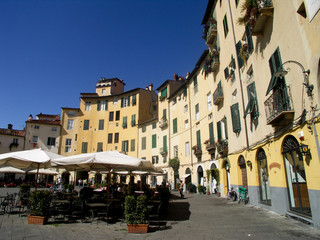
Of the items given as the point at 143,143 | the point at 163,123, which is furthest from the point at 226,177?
the point at 143,143

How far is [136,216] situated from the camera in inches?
274

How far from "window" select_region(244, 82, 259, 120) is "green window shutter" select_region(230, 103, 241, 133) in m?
1.65

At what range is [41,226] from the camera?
23.9 ft

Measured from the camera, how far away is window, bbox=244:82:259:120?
39.6ft

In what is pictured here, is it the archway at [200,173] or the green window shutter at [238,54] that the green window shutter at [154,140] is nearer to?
the archway at [200,173]

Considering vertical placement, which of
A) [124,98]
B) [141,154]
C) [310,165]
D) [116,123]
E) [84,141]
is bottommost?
[310,165]

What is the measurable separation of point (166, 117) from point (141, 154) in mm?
7907

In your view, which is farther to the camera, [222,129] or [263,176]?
[222,129]

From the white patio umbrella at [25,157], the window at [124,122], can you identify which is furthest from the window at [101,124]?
the white patio umbrella at [25,157]

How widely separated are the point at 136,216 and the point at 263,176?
7.93m

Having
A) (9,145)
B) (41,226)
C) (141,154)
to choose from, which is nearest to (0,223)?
(41,226)

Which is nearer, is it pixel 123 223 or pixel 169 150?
pixel 123 223

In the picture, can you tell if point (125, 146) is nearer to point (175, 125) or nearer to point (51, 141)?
point (175, 125)

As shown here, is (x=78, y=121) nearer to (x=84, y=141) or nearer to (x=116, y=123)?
(x=84, y=141)
